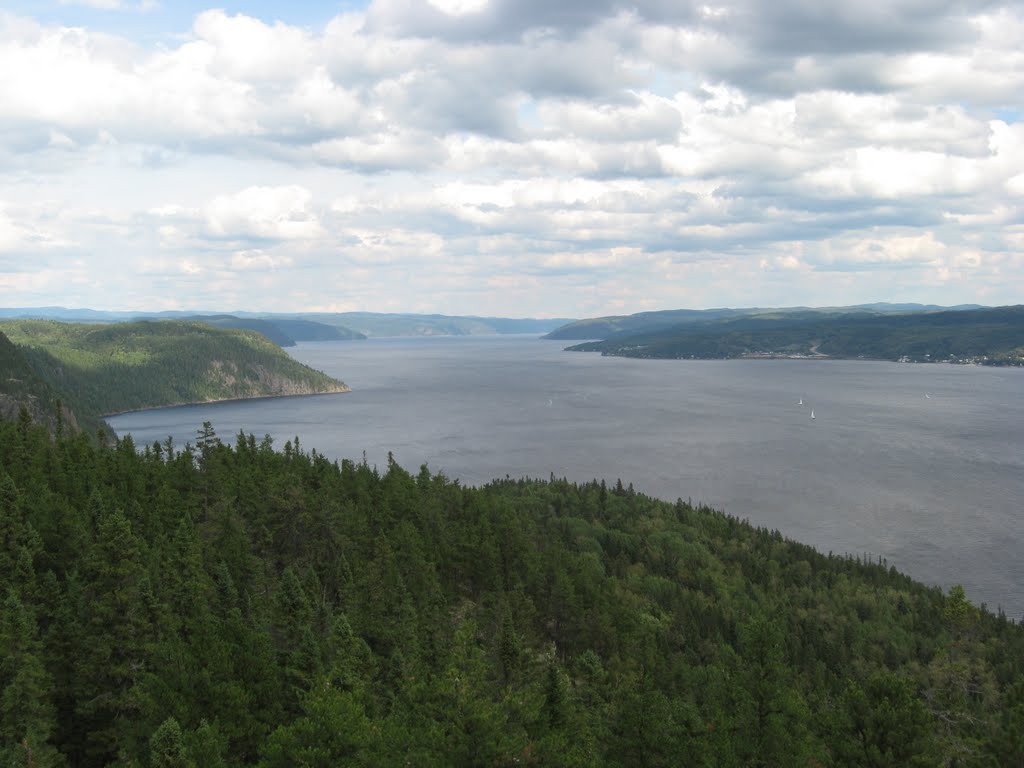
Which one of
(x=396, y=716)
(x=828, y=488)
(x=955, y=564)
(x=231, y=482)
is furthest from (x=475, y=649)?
(x=828, y=488)

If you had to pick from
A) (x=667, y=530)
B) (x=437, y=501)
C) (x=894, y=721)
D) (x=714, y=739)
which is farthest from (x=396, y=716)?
(x=667, y=530)

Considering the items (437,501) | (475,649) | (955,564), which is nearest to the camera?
(475,649)

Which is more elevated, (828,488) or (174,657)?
(174,657)

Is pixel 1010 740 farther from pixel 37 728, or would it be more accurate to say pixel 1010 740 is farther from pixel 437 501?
pixel 437 501

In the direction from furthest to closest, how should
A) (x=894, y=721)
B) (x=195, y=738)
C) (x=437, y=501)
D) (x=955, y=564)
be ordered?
(x=955, y=564)
(x=437, y=501)
(x=894, y=721)
(x=195, y=738)

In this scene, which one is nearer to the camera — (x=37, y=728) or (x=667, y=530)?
(x=37, y=728)

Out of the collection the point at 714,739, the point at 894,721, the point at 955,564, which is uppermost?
the point at 894,721
